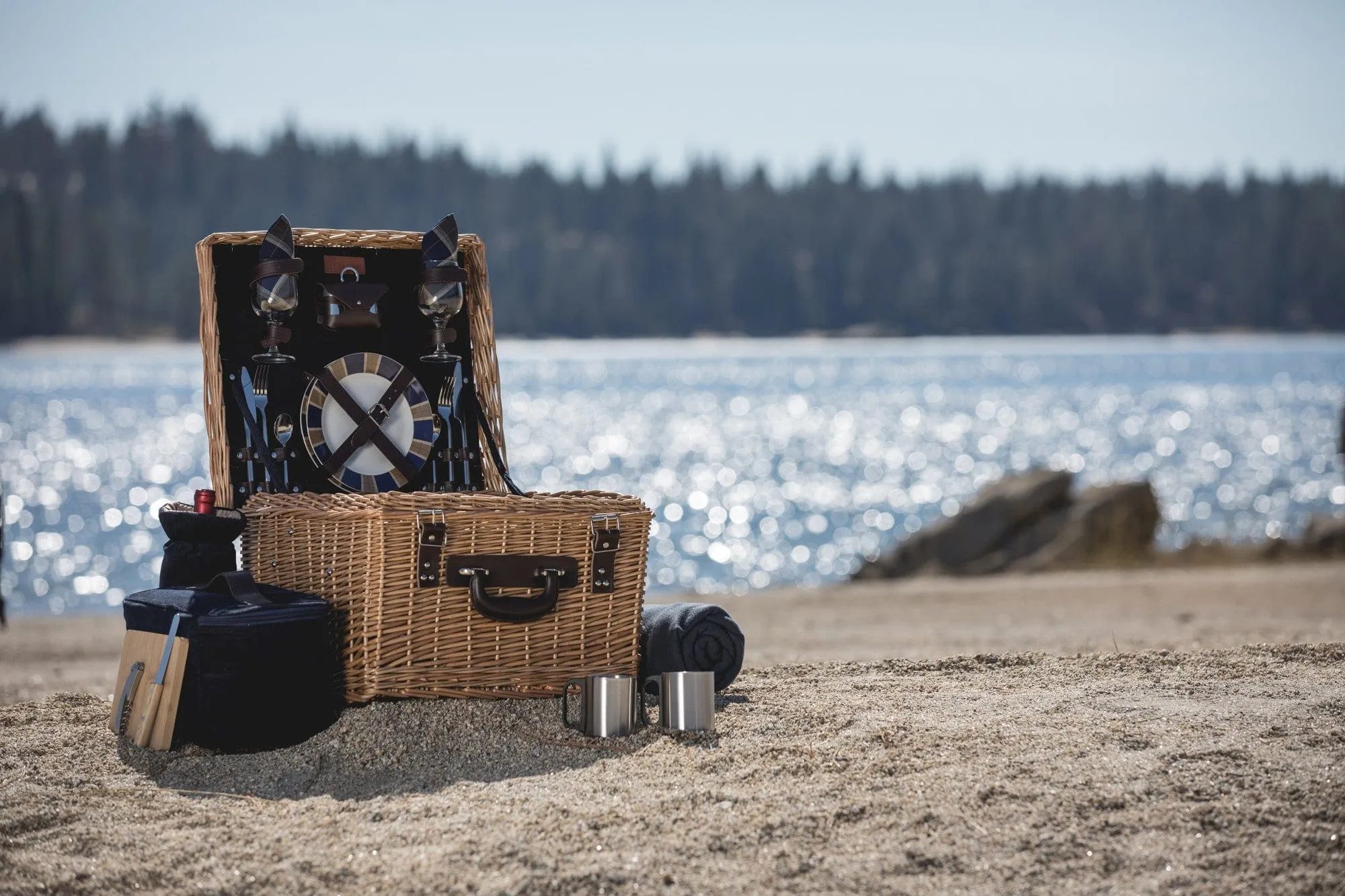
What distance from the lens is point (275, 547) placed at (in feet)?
16.9

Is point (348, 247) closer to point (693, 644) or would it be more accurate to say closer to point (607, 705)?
point (693, 644)

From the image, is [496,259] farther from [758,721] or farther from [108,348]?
[758,721]

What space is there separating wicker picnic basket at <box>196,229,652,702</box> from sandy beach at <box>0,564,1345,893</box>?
0.43 ft

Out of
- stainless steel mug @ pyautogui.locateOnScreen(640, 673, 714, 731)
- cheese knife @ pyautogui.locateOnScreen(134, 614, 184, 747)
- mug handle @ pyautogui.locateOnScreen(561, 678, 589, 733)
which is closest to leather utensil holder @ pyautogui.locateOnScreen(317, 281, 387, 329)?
cheese knife @ pyautogui.locateOnScreen(134, 614, 184, 747)

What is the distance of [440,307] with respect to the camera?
225 inches

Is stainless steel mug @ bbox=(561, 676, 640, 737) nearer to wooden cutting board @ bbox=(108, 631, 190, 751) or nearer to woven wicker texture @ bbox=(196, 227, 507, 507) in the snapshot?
wooden cutting board @ bbox=(108, 631, 190, 751)

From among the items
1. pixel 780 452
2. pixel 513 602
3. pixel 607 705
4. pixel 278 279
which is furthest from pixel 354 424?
pixel 780 452

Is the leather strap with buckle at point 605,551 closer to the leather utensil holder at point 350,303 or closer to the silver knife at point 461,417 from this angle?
the silver knife at point 461,417

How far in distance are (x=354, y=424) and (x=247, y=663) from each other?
1.56 meters

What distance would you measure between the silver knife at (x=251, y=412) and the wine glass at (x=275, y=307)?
107mm

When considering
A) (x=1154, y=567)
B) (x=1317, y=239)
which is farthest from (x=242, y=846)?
(x=1317, y=239)

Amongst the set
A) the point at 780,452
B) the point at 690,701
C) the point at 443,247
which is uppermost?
the point at 443,247

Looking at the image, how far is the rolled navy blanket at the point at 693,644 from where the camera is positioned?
512 cm

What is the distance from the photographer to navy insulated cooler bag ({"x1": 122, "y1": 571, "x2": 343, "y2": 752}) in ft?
14.3
